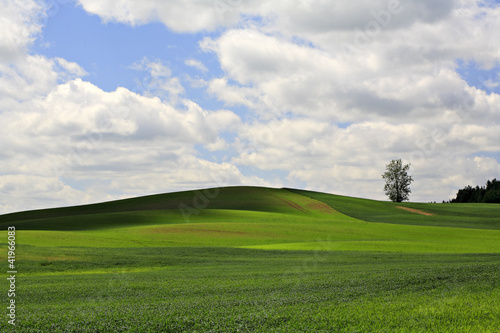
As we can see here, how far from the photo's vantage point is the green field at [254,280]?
15.9 metres

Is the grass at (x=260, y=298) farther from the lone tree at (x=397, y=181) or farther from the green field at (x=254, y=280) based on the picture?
the lone tree at (x=397, y=181)

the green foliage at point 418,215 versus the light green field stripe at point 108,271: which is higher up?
the green foliage at point 418,215

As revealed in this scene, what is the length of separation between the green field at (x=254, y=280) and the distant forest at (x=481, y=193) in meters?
83.6

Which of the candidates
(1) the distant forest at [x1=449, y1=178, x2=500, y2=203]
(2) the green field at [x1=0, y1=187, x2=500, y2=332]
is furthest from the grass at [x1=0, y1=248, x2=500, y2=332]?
(1) the distant forest at [x1=449, y1=178, x2=500, y2=203]

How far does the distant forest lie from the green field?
83.6 m

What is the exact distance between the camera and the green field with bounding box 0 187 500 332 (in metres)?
15.9

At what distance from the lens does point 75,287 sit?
23.1 meters

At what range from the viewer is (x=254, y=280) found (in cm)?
2517

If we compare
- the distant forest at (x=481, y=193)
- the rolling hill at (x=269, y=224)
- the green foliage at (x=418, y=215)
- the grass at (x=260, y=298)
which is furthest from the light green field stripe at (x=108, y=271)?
the distant forest at (x=481, y=193)

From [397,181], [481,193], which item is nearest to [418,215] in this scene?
[397,181]

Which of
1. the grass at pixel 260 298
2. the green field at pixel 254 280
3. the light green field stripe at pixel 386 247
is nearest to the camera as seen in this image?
the grass at pixel 260 298

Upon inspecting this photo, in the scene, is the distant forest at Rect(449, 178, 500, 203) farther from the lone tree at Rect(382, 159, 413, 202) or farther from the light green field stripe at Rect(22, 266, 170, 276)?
the light green field stripe at Rect(22, 266, 170, 276)

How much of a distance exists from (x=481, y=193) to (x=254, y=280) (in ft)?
523

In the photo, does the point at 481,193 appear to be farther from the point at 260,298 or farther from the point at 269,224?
the point at 260,298
